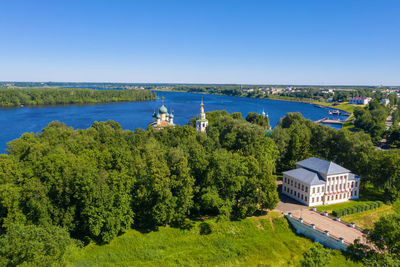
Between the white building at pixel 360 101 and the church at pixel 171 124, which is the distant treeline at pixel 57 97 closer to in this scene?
the church at pixel 171 124

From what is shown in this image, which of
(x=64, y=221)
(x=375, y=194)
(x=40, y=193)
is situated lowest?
(x=375, y=194)

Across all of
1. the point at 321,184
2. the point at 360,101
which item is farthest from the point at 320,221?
the point at 360,101

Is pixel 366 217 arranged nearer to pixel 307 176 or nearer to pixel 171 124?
pixel 307 176

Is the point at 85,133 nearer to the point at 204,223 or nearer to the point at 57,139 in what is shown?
the point at 57,139

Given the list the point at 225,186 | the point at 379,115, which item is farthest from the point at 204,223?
the point at 379,115

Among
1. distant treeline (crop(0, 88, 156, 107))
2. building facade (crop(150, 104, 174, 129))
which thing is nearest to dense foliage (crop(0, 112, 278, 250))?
building facade (crop(150, 104, 174, 129))

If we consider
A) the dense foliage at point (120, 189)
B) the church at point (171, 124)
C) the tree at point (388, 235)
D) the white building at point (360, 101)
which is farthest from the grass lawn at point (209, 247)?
the white building at point (360, 101)
